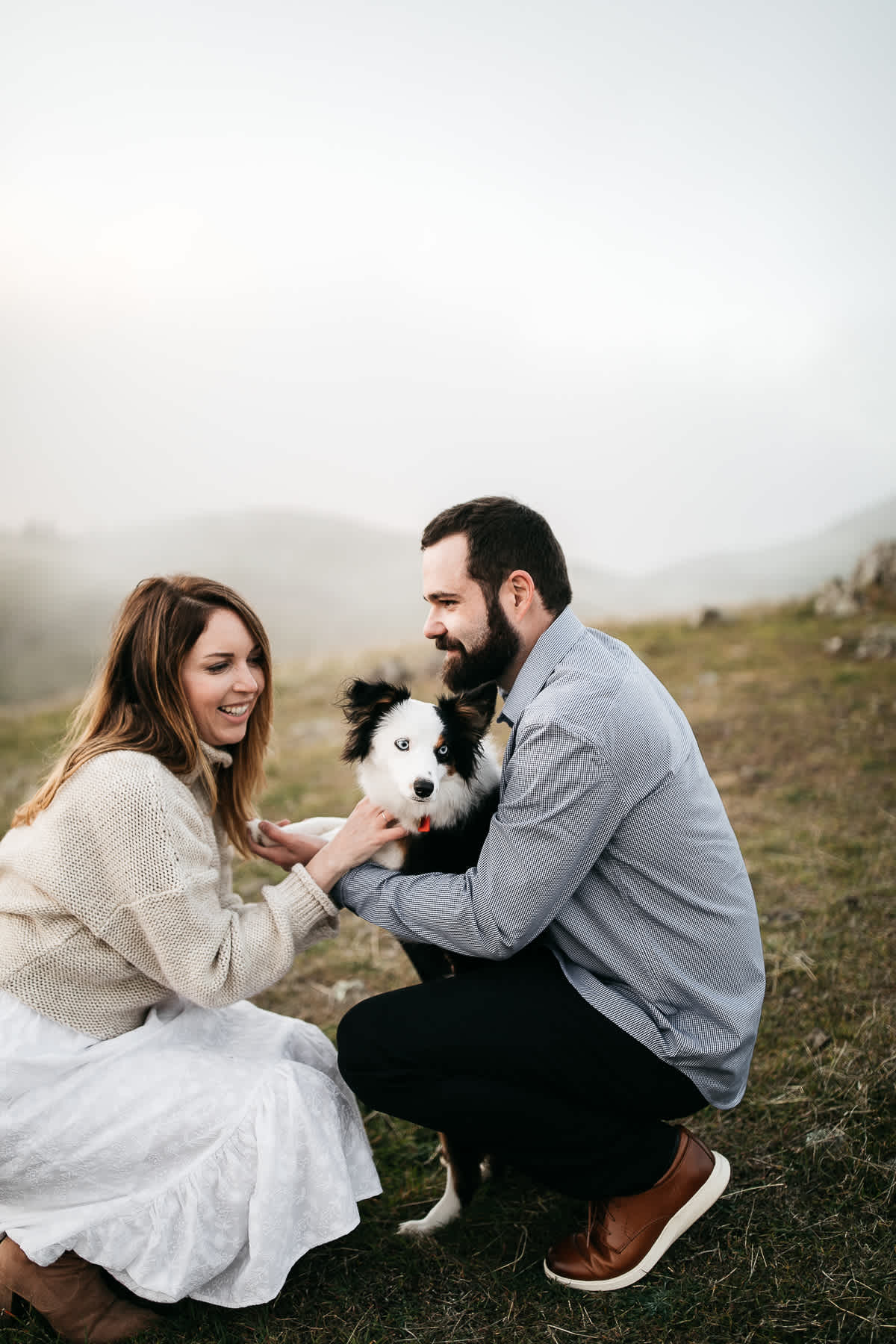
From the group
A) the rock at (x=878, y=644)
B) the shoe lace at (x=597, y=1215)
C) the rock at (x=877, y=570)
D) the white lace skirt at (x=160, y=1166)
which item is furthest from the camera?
the rock at (x=877, y=570)

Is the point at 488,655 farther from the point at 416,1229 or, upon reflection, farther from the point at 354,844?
the point at 416,1229

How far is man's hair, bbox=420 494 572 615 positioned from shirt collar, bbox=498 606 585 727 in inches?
5.9

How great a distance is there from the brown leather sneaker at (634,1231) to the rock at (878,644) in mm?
8578

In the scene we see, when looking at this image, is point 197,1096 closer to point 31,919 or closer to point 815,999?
point 31,919

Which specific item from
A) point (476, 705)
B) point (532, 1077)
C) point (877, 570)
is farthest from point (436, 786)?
point (877, 570)

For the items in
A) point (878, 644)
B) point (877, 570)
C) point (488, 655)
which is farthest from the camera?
point (877, 570)

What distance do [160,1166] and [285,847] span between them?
3.38 feet

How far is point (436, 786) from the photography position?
9.57 feet

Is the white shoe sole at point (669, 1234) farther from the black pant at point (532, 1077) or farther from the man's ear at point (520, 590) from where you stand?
the man's ear at point (520, 590)

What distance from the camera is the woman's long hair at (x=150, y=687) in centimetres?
273

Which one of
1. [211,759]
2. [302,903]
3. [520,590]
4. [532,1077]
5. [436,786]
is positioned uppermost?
[520,590]

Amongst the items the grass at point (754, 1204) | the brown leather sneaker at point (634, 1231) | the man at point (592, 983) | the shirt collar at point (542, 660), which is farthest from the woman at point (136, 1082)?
the shirt collar at point (542, 660)

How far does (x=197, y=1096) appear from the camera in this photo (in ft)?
8.44

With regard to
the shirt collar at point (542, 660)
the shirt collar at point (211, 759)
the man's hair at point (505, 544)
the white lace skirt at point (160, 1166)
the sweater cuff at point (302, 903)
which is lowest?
the white lace skirt at point (160, 1166)
